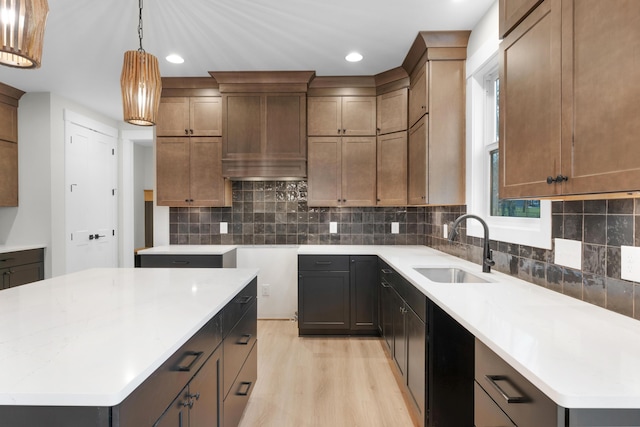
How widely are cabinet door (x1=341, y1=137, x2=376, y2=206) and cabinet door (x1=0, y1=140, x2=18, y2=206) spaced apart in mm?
3742

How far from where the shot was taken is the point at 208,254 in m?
3.36

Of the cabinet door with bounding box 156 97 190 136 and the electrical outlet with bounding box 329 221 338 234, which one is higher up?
the cabinet door with bounding box 156 97 190 136

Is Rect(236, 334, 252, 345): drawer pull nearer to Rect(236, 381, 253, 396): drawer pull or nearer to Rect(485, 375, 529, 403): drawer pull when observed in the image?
Rect(236, 381, 253, 396): drawer pull

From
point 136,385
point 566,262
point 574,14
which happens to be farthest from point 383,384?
point 574,14

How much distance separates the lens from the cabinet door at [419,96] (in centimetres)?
274

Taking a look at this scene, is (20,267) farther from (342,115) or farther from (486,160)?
(486,160)

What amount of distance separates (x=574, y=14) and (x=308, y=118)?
264cm

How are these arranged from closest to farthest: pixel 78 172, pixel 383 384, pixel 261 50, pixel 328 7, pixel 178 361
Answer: pixel 178 361 < pixel 328 7 < pixel 383 384 < pixel 261 50 < pixel 78 172

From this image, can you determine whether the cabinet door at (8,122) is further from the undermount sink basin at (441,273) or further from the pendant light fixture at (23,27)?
the undermount sink basin at (441,273)

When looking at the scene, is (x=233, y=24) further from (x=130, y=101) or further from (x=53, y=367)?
(x=53, y=367)

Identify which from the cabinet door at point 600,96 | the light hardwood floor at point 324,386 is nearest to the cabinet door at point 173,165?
the light hardwood floor at point 324,386

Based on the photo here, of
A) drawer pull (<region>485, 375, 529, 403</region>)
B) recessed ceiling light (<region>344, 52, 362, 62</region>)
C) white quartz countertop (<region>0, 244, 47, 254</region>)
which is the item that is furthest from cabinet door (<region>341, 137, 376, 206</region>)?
white quartz countertop (<region>0, 244, 47, 254</region>)

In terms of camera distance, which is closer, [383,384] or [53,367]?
[53,367]

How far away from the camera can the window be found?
2.20 metres
